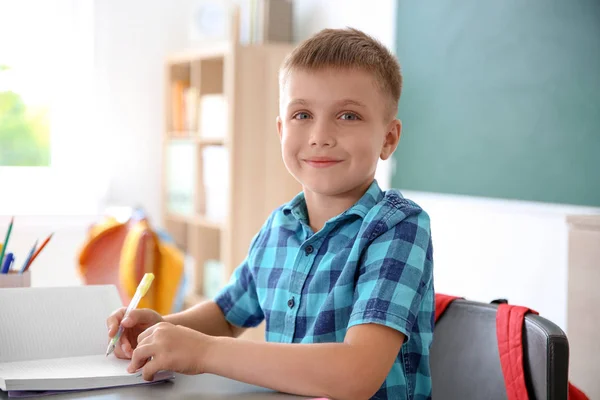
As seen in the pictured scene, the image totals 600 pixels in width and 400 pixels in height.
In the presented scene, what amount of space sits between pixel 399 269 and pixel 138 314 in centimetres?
39

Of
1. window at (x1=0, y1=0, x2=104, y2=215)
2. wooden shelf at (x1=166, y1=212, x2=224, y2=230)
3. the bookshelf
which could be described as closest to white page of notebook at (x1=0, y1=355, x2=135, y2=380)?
the bookshelf

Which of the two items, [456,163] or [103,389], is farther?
[456,163]

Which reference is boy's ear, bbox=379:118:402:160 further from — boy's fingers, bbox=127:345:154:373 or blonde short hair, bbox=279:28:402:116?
boy's fingers, bbox=127:345:154:373

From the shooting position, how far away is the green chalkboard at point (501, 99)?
7.07ft

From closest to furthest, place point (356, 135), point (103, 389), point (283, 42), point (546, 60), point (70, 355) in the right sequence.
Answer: point (103, 389) < point (70, 355) < point (356, 135) < point (546, 60) < point (283, 42)

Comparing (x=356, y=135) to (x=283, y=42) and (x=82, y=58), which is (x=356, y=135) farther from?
(x=82, y=58)

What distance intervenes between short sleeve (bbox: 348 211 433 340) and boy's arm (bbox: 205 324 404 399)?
7 centimetres

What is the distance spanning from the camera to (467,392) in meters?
1.17

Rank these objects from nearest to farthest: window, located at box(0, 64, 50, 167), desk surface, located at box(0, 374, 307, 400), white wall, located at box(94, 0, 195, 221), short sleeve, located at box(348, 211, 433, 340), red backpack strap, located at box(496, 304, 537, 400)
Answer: desk surface, located at box(0, 374, 307, 400)
short sleeve, located at box(348, 211, 433, 340)
red backpack strap, located at box(496, 304, 537, 400)
window, located at box(0, 64, 50, 167)
white wall, located at box(94, 0, 195, 221)

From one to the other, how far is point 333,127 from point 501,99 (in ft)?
4.96

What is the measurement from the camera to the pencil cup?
1285 mm

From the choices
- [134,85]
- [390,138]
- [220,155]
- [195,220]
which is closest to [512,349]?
[390,138]

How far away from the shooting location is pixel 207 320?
1.25m

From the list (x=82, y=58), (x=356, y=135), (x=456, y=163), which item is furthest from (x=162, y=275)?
(x=82, y=58)
